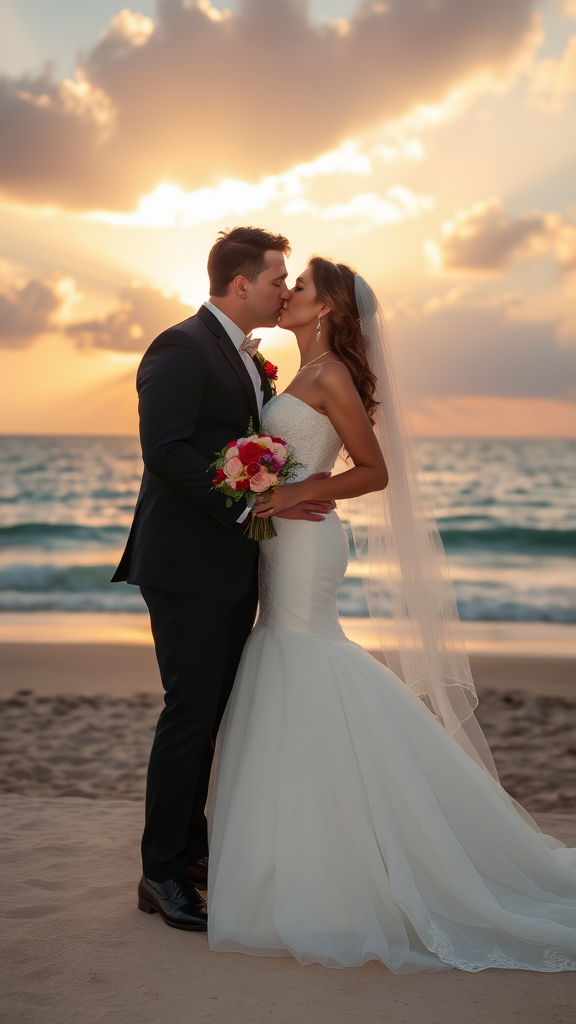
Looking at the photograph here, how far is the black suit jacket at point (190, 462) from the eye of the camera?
3166 mm

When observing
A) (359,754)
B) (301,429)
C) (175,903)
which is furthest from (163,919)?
(301,429)

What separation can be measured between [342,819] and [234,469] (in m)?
1.33

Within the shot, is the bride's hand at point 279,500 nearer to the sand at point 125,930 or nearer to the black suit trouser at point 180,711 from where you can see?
the black suit trouser at point 180,711

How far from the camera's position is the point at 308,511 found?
137 inches

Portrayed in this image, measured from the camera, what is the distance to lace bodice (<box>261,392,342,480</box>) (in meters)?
3.60

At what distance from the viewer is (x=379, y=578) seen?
3938 mm

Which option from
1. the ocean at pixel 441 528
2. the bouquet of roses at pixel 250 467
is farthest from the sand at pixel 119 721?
the ocean at pixel 441 528

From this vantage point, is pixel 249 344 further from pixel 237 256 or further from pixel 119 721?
pixel 119 721

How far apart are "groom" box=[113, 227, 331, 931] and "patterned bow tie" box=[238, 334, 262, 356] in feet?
0.27

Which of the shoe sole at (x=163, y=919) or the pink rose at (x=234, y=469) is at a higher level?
the pink rose at (x=234, y=469)

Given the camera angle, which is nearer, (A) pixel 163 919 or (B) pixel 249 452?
(B) pixel 249 452

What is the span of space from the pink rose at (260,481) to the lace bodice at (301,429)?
526 millimetres

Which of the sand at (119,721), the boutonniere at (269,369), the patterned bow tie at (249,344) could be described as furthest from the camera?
the sand at (119,721)

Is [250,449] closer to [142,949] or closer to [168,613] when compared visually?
[168,613]
